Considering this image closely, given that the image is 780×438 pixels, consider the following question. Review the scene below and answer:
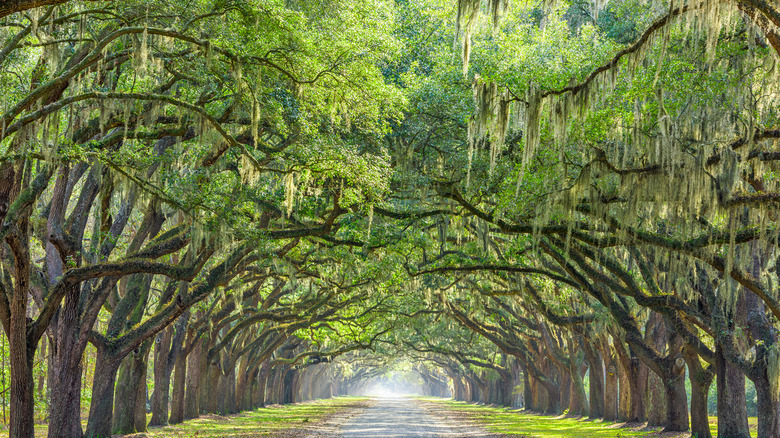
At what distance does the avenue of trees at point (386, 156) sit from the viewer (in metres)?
9.90

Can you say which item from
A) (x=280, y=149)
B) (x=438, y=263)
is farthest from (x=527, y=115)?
(x=438, y=263)

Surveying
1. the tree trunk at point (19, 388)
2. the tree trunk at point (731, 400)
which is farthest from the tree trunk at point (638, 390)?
the tree trunk at point (19, 388)

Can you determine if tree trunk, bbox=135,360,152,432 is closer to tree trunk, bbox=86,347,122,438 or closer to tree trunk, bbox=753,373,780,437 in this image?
tree trunk, bbox=86,347,122,438

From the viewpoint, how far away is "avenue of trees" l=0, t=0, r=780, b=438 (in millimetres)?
9898

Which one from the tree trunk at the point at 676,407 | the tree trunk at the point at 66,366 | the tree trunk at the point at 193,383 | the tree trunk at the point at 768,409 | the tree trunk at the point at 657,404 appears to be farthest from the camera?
the tree trunk at the point at 193,383

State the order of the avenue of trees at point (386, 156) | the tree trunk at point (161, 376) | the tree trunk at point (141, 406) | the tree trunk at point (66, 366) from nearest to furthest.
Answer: the avenue of trees at point (386, 156)
the tree trunk at point (66, 366)
the tree trunk at point (141, 406)
the tree trunk at point (161, 376)

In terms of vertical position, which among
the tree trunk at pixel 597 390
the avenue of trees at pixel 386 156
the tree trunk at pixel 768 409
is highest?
the avenue of trees at pixel 386 156

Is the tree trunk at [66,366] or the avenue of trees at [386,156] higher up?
the avenue of trees at [386,156]

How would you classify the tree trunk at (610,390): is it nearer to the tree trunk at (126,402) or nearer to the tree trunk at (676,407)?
the tree trunk at (676,407)

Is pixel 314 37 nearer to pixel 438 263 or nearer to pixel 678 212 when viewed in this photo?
pixel 678 212

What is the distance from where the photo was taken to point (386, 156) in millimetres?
13414

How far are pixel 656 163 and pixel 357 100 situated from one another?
5153 mm

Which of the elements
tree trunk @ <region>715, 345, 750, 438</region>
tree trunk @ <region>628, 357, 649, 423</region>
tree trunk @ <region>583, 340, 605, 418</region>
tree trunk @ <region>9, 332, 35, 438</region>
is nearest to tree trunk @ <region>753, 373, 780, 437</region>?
tree trunk @ <region>715, 345, 750, 438</region>

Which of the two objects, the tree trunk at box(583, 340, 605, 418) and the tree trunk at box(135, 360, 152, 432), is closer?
the tree trunk at box(135, 360, 152, 432)
